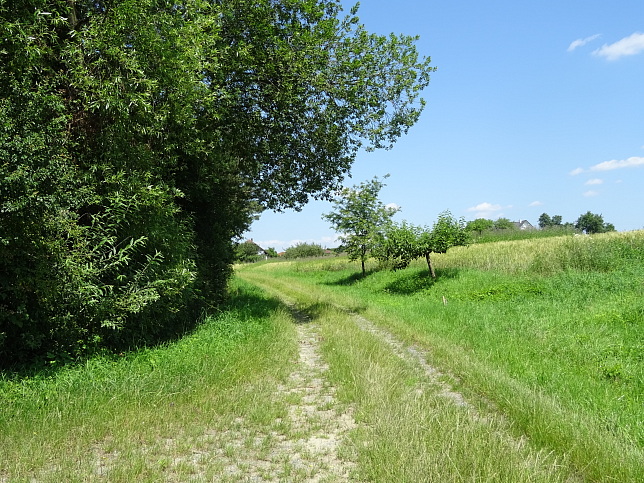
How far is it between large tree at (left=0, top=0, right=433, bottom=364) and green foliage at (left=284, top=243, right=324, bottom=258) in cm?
6491

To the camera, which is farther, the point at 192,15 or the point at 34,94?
the point at 192,15

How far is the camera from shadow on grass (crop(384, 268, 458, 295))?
19.8 meters

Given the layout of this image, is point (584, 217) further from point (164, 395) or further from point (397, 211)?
point (164, 395)

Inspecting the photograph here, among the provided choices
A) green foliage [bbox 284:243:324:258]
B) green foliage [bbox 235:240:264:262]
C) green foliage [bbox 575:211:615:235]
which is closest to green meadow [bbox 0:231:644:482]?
green foliage [bbox 235:240:264:262]

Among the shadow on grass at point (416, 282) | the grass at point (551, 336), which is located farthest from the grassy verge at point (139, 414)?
the shadow on grass at point (416, 282)

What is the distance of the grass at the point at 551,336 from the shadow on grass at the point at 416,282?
0.28ft

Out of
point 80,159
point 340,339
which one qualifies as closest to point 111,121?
point 80,159

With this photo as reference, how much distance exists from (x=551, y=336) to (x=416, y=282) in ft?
37.1

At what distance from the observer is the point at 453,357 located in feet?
26.0

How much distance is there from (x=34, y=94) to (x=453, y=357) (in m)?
8.11

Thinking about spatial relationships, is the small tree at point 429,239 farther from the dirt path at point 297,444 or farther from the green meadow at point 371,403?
the dirt path at point 297,444

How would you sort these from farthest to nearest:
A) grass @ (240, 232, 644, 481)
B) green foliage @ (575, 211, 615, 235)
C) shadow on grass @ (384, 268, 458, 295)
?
green foliage @ (575, 211, 615, 235) → shadow on grass @ (384, 268, 458, 295) → grass @ (240, 232, 644, 481)

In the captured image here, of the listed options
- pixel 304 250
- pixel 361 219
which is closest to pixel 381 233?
pixel 361 219

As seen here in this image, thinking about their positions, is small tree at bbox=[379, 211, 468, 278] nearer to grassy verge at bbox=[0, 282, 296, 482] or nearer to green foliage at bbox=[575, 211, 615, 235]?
grassy verge at bbox=[0, 282, 296, 482]
